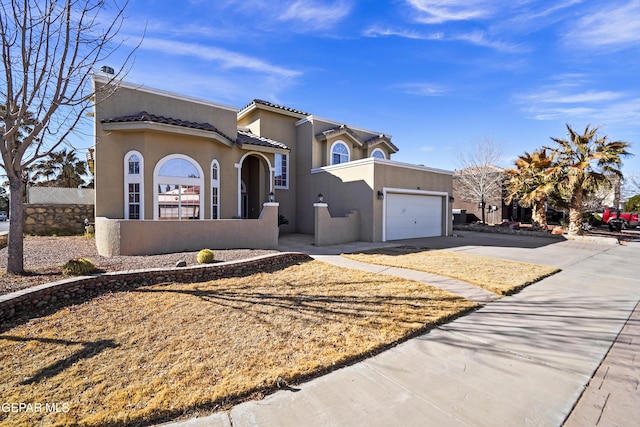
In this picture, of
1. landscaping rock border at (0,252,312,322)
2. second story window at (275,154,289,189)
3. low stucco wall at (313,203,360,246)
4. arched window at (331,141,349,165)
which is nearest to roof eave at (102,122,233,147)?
low stucco wall at (313,203,360,246)

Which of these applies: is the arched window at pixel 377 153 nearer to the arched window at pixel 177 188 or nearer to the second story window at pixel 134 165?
the arched window at pixel 177 188

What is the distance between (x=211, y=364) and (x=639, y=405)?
4.55 m

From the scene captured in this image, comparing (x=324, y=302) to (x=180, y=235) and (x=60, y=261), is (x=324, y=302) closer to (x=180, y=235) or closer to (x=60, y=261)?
(x=180, y=235)

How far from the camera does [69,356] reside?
12.2ft

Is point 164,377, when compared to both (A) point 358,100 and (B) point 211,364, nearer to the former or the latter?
(B) point 211,364

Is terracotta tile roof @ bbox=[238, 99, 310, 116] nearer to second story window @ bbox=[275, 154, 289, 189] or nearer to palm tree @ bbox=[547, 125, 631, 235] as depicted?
second story window @ bbox=[275, 154, 289, 189]

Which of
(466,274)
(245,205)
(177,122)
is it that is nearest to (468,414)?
(466,274)

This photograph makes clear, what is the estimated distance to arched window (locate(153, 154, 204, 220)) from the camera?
11.9 metres

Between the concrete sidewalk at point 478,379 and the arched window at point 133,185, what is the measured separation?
37.0 ft

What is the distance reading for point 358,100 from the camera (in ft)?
61.6

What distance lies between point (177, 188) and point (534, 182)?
22.5m

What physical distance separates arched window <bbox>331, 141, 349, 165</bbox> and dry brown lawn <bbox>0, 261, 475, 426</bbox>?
1359 cm

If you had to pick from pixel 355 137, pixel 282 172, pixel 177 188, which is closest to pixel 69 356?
pixel 177 188

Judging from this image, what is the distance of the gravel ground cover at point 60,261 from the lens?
5855mm
